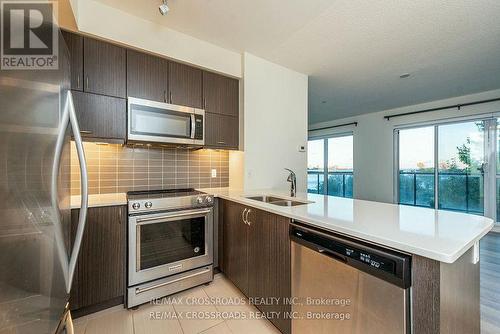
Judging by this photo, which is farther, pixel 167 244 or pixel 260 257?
pixel 167 244

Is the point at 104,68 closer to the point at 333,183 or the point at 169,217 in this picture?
the point at 169,217

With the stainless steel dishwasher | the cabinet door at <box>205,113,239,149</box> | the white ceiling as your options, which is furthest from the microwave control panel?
the stainless steel dishwasher

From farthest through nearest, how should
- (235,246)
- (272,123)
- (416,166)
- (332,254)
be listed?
(416,166) < (272,123) < (235,246) < (332,254)

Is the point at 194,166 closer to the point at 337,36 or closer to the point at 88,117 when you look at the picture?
the point at 88,117

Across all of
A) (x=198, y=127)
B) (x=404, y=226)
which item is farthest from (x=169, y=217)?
(x=404, y=226)

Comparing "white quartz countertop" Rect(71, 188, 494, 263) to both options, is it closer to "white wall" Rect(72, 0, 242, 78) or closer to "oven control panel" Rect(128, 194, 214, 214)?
"oven control panel" Rect(128, 194, 214, 214)

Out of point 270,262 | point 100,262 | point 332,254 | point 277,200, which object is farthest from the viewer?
point 277,200

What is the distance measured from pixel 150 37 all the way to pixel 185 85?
53 centimetres

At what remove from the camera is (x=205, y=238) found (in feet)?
7.29

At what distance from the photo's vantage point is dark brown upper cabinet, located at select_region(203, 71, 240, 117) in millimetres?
2568

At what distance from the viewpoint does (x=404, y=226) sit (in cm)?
110

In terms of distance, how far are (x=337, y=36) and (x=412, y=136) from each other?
13.2 feet

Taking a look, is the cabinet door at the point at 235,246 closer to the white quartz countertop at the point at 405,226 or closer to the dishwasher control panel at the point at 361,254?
the white quartz countertop at the point at 405,226

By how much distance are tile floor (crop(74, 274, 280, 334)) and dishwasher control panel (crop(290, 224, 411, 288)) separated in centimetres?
90
